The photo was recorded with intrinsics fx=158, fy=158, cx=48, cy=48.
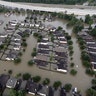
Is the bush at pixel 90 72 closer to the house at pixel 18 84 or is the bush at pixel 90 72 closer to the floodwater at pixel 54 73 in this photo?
the floodwater at pixel 54 73

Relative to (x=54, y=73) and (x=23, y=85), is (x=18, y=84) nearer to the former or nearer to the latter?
(x=23, y=85)

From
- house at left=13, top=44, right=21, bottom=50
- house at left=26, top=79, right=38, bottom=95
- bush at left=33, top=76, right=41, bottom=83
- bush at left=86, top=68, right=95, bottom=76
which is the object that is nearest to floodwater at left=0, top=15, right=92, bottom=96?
bush at left=86, top=68, right=95, bottom=76

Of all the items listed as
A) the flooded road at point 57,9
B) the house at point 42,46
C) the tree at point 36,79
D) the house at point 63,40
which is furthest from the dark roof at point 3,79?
the flooded road at point 57,9

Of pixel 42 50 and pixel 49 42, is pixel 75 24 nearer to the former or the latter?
pixel 49 42

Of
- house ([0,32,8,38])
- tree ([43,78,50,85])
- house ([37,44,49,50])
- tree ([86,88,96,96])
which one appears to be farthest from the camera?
house ([0,32,8,38])

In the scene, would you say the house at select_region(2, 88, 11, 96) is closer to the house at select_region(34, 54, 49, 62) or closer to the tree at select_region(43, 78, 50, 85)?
the tree at select_region(43, 78, 50, 85)

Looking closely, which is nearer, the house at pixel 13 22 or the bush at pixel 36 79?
the bush at pixel 36 79

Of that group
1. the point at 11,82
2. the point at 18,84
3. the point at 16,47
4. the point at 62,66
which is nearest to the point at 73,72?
the point at 62,66

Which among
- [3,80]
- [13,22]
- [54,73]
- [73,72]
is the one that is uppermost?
[13,22]

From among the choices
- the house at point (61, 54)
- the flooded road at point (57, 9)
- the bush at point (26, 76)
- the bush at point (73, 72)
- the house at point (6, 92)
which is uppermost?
the flooded road at point (57, 9)
